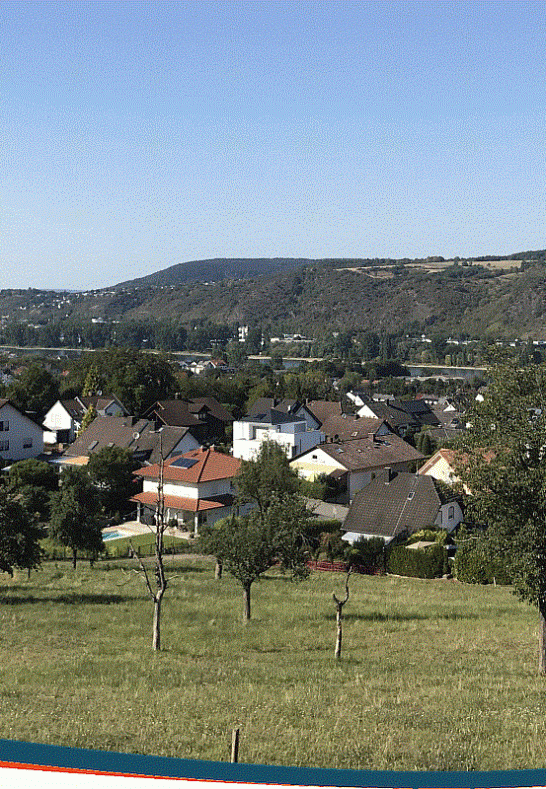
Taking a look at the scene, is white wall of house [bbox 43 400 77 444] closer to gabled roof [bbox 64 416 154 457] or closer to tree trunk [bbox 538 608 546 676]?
gabled roof [bbox 64 416 154 457]

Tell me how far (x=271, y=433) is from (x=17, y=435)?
1483cm

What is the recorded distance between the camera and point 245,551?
18250mm

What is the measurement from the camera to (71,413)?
197ft

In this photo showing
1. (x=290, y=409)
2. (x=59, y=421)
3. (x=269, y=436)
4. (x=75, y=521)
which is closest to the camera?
(x=75, y=521)

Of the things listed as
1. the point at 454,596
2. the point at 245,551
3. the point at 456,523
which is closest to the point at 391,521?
the point at 456,523

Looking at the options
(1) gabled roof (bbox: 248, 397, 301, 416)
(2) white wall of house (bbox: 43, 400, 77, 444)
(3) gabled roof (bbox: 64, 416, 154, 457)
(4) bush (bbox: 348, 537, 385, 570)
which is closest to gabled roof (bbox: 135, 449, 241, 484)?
Result: (3) gabled roof (bbox: 64, 416, 154, 457)

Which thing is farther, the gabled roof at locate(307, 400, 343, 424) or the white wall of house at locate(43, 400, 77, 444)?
the gabled roof at locate(307, 400, 343, 424)

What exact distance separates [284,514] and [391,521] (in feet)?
38.4

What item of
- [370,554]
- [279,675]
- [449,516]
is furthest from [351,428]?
[279,675]

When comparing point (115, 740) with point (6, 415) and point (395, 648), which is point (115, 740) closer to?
point (395, 648)

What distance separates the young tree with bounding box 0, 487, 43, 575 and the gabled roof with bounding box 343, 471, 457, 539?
1348cm

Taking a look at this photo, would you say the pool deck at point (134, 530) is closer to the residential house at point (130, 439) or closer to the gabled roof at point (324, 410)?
the residential house at point (130, 439)

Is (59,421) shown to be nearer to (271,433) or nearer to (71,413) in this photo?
(71,413)

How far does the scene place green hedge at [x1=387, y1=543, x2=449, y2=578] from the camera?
27141mm
